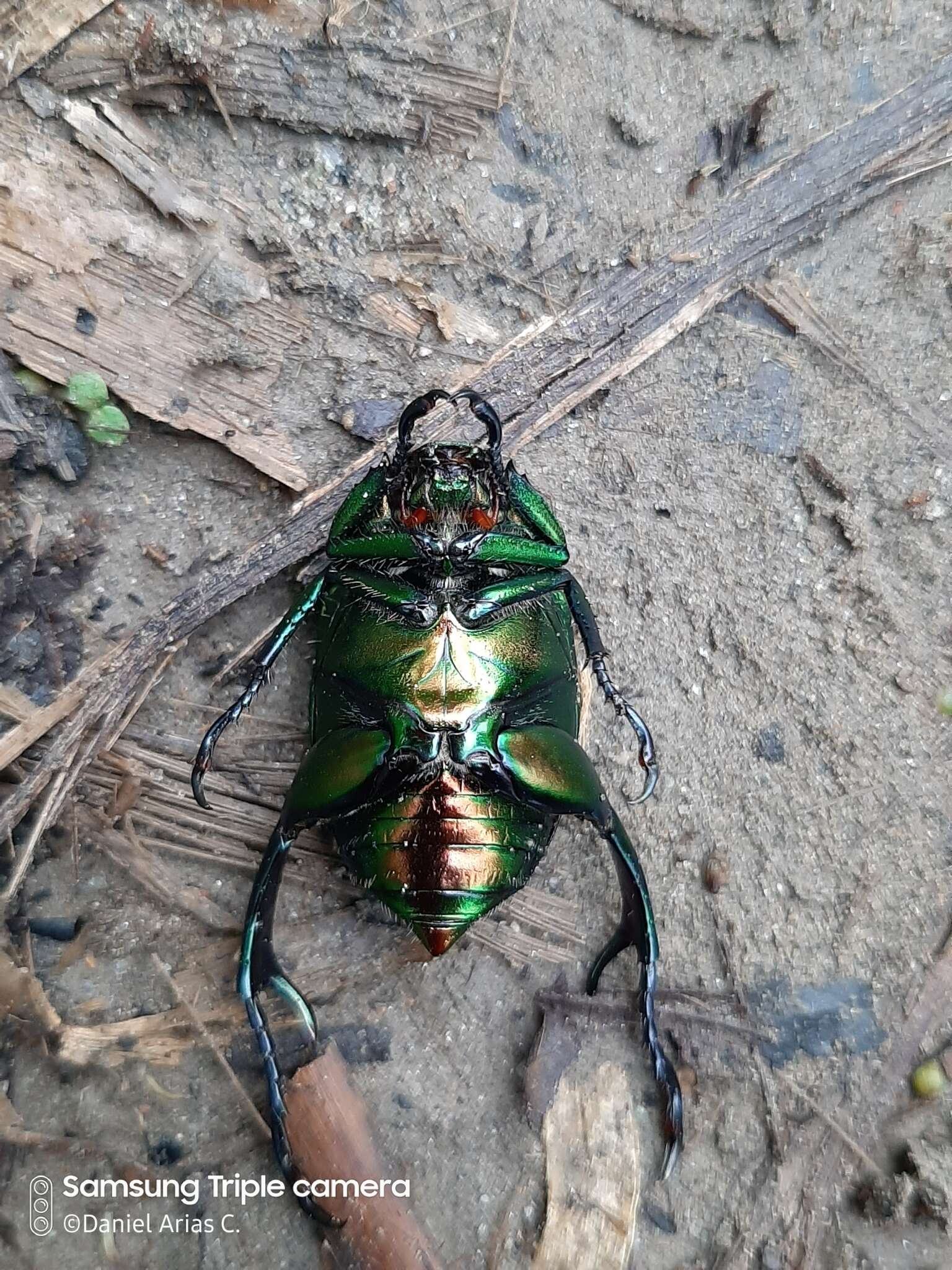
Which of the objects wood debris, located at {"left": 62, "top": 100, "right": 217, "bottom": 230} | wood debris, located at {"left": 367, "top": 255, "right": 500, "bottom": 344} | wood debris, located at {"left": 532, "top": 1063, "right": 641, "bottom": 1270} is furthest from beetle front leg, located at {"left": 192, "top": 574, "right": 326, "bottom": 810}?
wood debris, located at {"left": 532, "top": 1063, "right": 641, "bottom": 1270}

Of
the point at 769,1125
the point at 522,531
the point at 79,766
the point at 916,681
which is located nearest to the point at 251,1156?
the point at 79,766

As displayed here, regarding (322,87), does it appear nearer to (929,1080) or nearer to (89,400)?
(89,400)

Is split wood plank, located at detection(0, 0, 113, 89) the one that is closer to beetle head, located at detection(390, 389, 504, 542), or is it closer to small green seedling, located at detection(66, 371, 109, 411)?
small green seedling, located at detection(66, 371, 109, 411)

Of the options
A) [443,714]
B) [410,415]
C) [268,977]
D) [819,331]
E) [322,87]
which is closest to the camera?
[443,714]

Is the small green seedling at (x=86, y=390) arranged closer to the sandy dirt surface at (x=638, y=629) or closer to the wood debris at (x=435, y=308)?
the sandy dirt surface at (x=638, y=629)

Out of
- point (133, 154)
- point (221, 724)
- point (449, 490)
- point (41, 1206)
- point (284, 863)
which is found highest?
point (133, 154)

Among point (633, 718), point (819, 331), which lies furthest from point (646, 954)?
point (819, 331)

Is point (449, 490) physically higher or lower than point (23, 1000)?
higher
